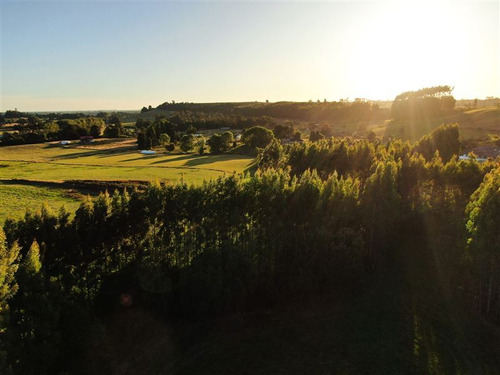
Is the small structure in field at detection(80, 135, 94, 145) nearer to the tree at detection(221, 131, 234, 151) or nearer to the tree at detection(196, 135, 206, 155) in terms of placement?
the tree at detection(196, 135, 206, 155)

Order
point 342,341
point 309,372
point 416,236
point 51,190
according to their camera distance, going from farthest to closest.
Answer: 1. point 51,190
2. point 416,236
3. point 342,341
4. point 309,372

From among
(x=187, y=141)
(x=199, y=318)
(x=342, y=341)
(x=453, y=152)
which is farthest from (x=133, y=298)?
(x=187, y=141)

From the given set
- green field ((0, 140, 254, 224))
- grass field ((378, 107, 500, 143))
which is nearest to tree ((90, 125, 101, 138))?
green field ((0, 140, 254, 224))

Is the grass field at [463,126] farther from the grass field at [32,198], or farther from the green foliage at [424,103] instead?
the grass field at [32,198]

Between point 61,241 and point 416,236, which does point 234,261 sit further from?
point 416,236

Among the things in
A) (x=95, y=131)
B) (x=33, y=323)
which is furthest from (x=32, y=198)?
(x=95, y=131)

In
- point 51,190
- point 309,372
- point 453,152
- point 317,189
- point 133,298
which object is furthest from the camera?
point 453,152

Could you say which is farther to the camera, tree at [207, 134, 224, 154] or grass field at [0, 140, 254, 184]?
tree at [207, 134, 224, 154]

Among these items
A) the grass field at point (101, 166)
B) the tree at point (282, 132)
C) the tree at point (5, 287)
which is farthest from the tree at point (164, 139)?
the tree at point (5, 287)
